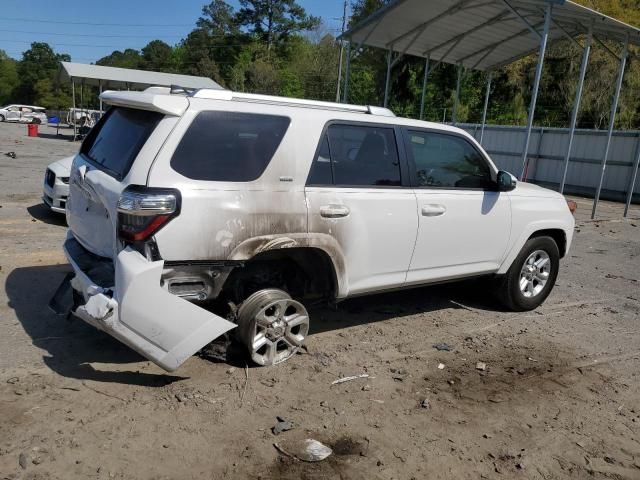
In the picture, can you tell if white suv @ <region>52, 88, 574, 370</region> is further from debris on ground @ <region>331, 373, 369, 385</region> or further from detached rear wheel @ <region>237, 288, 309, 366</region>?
debris on ground @ <region>331, 373, 369, 385</region>

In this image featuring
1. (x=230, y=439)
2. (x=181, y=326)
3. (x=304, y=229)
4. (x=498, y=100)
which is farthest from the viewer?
(x=498, y=100)

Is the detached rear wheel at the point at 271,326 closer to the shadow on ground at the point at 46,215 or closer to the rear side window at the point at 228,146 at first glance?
the rear side window at the point at 228,146

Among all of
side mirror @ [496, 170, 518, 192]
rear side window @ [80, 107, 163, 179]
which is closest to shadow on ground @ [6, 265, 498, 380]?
side mirror @ [496, 170, 518, 192]

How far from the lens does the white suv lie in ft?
11.2

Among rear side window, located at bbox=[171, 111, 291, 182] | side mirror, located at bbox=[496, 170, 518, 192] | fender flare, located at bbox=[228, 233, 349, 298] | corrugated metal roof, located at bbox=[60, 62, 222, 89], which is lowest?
fender flare, located at bbox=[228, 233, 349, 298]

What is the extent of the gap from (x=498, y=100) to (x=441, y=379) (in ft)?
97.3

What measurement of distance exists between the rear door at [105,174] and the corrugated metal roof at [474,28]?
800cm

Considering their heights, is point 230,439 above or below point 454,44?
below

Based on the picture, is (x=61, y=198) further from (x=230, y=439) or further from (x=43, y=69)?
(x=43, y=69)

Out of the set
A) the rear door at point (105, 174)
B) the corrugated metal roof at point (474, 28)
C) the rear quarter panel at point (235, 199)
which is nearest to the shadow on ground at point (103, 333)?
the rear door at point (105, 174)

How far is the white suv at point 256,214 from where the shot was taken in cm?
342

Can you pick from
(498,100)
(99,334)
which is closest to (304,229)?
(99,334)

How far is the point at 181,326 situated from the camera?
3453 mm

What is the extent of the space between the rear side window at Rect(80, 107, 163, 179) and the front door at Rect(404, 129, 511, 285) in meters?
2.16
